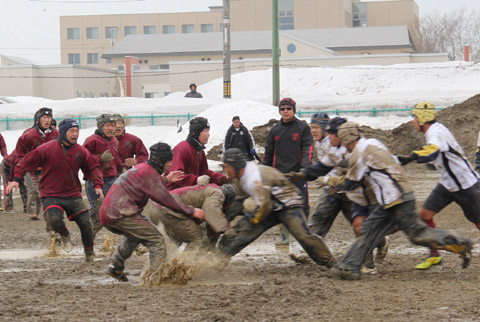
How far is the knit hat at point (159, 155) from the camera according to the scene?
7.66 meters

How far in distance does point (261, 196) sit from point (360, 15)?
302ft

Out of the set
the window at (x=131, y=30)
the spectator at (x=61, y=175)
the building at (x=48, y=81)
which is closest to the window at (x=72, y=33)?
the window at (x=131, y=30)

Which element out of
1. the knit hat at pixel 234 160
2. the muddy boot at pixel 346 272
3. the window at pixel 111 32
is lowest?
the muddy boot at pixel 346 272

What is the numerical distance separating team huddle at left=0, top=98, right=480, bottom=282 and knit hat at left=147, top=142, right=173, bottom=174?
1cm

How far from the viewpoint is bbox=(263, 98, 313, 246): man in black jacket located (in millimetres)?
10117

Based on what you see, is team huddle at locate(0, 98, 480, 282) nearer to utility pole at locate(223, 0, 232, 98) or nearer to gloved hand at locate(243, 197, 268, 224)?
gloved hand at locate(243, 197, 268, 224)

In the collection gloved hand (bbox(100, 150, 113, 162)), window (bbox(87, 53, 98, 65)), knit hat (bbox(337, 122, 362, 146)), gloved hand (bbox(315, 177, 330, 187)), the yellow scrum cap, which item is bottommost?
gloved hand (bbox(315, 177, 330, 187))

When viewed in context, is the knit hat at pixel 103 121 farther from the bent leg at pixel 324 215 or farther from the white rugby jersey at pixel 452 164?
the white rugby jersey at pixel 452 164

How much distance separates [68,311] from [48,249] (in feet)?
14.7

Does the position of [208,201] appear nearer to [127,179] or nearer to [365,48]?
[127,179]

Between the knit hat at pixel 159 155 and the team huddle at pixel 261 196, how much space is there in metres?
0.01

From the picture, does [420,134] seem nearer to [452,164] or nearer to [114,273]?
[452,164]

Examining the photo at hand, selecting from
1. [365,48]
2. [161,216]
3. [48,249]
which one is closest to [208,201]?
[161,216]

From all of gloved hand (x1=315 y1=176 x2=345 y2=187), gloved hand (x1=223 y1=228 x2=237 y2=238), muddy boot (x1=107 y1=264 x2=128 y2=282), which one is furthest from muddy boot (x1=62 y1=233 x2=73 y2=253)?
gloved hand (x1=315 y1=176 x2=345 y2=187)
